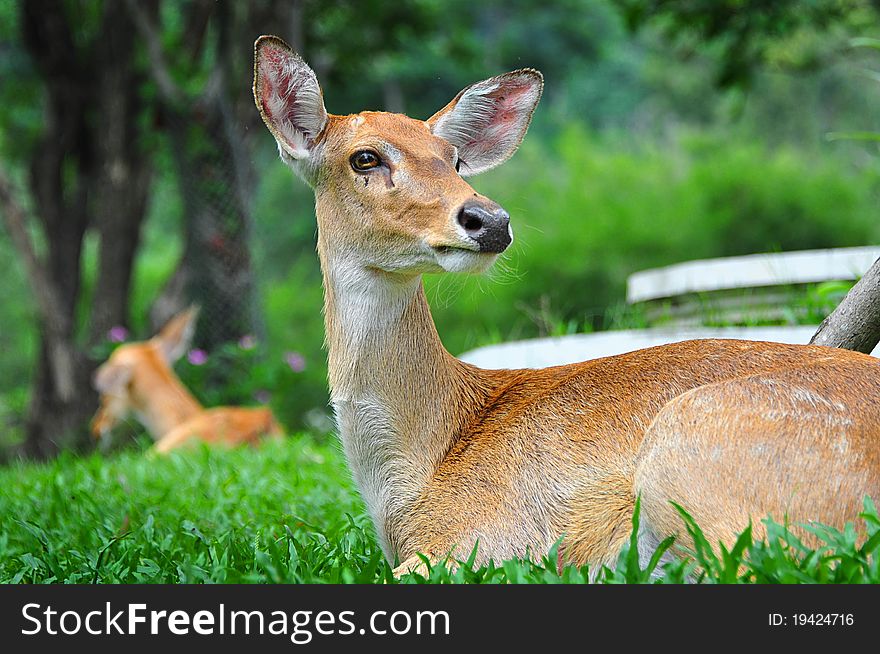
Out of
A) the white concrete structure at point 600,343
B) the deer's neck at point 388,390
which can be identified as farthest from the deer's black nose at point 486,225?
the white concrete structure at point 600,343

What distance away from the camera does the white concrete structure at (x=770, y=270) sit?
645 centimetres

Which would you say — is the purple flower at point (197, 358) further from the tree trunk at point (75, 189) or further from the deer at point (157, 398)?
the tree trunk at point (75, 189)

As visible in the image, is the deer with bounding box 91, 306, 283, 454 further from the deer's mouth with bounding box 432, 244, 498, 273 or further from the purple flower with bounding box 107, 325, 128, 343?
the deer's mouth with bounding box 432, 244, 498, 273

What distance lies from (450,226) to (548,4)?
23671 mm

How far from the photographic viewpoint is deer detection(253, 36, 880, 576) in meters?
3.08

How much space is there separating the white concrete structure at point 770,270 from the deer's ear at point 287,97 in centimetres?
346

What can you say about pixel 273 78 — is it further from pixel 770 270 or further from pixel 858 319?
pixel 770 270

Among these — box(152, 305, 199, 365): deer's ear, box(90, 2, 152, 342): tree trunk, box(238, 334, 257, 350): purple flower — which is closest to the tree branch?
box(238, 334, 257, 350): purple flower

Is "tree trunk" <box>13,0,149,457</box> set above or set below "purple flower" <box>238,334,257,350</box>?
above

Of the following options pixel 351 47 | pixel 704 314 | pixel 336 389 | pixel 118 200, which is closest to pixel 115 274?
pixel 118 200

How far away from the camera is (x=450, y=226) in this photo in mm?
3514

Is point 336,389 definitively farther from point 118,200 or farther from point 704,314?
point 118,200

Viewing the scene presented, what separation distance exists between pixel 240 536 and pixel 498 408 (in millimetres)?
1173

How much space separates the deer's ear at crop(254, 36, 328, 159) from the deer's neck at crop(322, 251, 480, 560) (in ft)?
1.51
